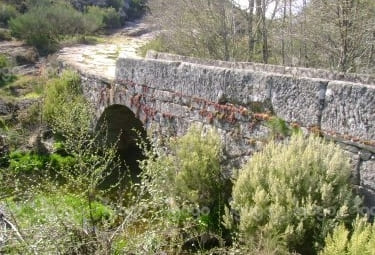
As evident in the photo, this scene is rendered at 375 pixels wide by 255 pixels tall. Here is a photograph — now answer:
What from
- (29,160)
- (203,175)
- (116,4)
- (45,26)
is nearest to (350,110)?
(203,175)

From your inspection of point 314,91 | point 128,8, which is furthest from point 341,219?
point 128,8

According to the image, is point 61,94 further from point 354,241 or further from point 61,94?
point 354,241

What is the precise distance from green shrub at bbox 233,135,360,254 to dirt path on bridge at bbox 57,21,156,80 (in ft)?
29.9

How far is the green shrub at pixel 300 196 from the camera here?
4.32 meters

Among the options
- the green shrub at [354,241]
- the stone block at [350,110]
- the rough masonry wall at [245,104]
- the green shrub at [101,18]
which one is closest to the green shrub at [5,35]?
the green shrub at [101,18]

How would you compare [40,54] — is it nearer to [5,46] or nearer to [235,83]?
[5,46]

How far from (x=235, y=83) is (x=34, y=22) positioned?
1844 cm

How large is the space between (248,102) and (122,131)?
19.7 ft

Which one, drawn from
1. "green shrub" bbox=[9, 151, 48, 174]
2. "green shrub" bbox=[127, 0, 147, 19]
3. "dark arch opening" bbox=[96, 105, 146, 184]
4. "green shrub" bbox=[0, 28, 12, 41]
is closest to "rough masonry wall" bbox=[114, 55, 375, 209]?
"dark arch opening" bbox=[96, 105, 146, 184]

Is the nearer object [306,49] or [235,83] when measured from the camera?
[235,83]

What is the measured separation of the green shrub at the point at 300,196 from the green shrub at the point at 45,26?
18143mm

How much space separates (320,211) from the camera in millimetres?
4359

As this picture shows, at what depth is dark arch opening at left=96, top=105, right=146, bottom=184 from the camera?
32.9 feet

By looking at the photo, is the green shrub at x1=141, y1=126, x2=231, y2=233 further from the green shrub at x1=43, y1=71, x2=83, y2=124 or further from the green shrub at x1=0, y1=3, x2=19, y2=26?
the green shrub at x1=0, y1=3, x2=19, y2=26
